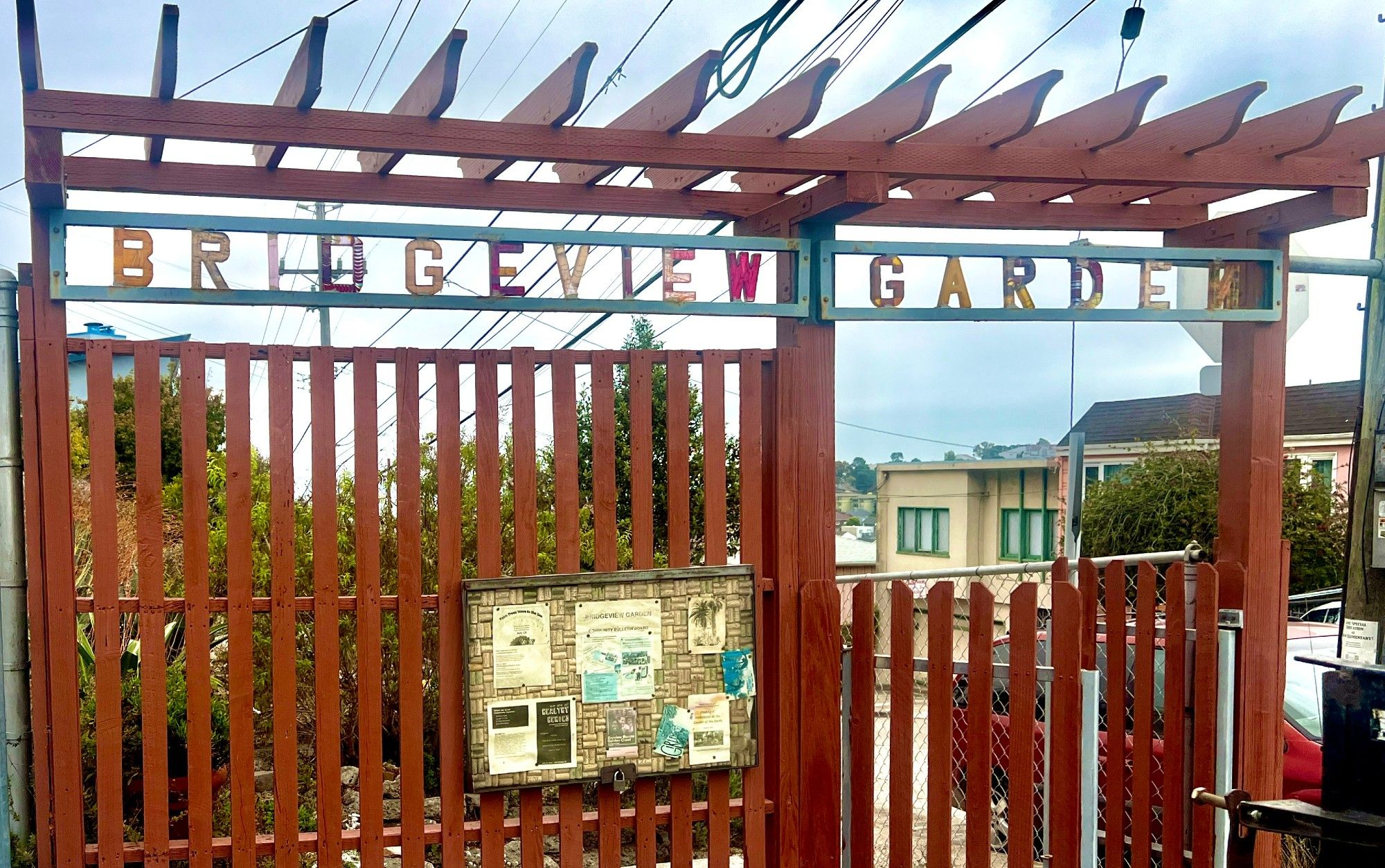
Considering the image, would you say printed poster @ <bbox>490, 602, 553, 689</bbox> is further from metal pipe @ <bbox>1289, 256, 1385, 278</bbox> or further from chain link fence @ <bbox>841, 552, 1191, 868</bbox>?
metal pipe @ <bbox>1289, 256, 1385, 278</bbox>

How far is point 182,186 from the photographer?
407 centimetres

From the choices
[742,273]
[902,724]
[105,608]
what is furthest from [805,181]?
[105,608]

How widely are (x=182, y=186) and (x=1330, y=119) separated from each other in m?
3.99

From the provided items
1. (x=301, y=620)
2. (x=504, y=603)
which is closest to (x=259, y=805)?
(x=301, y=620)

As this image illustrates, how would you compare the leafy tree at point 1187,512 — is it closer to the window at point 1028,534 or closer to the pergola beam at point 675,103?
the window at point 1028,534

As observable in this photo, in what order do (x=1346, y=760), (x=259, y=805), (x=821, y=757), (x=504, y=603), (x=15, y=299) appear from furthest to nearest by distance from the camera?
(x=259, y=805)
(x=821, y=757)
(x=504, y=603)
(x=15, y=299)
(x=1346, y=760)

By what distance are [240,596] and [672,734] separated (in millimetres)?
1512

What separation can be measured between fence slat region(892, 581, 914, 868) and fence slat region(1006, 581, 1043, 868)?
35 cm

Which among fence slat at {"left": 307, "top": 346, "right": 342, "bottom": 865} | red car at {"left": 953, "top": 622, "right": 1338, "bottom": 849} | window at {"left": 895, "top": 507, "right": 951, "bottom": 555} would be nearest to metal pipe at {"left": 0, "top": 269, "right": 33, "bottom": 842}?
fence slat at {"left": 307, "top": 346, "right": 342, "bottom": 865}

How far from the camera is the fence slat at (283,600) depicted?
3.85m

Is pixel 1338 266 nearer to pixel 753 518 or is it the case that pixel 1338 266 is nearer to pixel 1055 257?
pixel 1055 257

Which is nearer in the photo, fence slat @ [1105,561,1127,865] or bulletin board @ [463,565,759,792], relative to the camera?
bulletin board @ [463,565,759,792]

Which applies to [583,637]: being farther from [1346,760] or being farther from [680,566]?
[1346,760]

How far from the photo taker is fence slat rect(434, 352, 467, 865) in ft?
13.1
